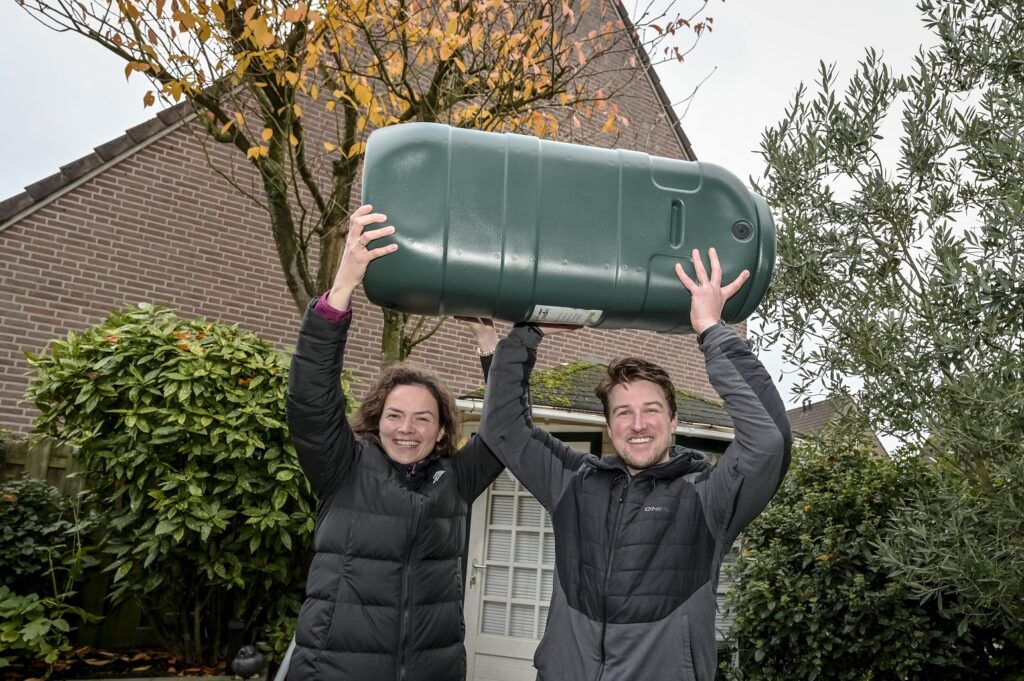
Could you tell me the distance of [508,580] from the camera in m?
7.43

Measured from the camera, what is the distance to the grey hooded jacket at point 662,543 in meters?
2.02

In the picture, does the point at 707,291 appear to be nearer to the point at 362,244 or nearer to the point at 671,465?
the point at 671,465

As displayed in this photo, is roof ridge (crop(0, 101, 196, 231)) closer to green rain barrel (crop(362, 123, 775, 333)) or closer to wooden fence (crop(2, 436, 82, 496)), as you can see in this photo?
wooden fence (crop(2, 436, 82, 496))

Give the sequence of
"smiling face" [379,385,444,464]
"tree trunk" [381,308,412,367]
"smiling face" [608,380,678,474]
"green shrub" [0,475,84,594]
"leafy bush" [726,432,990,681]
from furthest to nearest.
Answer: "tree trunk" [381,308,412,367]
"leafy bush" [726,432,990,681]
"green shrub" [0,475,84,594]
"smiling face" [379,385,444,464]
"smiling face" [608,380,678,474]

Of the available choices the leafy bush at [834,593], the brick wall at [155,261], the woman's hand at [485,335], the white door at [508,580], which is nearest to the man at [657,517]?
the woman's hand at [485,335]

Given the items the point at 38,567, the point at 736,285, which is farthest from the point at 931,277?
the point at 38,567

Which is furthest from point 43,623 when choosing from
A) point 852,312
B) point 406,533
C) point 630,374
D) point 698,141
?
point 698,141

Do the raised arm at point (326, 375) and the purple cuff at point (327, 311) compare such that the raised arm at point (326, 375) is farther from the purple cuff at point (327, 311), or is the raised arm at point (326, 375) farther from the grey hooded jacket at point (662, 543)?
the grey hooded jacket at point (662, 543)

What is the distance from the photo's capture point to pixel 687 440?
7574 millimetres

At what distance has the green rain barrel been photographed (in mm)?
2051

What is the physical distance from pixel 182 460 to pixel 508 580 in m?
3.66

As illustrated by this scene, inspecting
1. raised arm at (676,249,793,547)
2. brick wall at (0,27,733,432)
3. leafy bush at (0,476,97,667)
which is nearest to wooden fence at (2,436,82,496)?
leafy bush at (0,476,97,667)

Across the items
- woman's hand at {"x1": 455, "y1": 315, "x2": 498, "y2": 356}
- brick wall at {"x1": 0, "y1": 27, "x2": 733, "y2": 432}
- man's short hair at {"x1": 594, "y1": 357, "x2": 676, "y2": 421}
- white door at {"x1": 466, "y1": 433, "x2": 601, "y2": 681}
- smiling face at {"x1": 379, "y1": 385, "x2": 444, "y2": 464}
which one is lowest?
white door at {"x1": 466, "y1": 433, "x2": 601, "y2": 681}

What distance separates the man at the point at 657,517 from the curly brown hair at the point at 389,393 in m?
0.55
